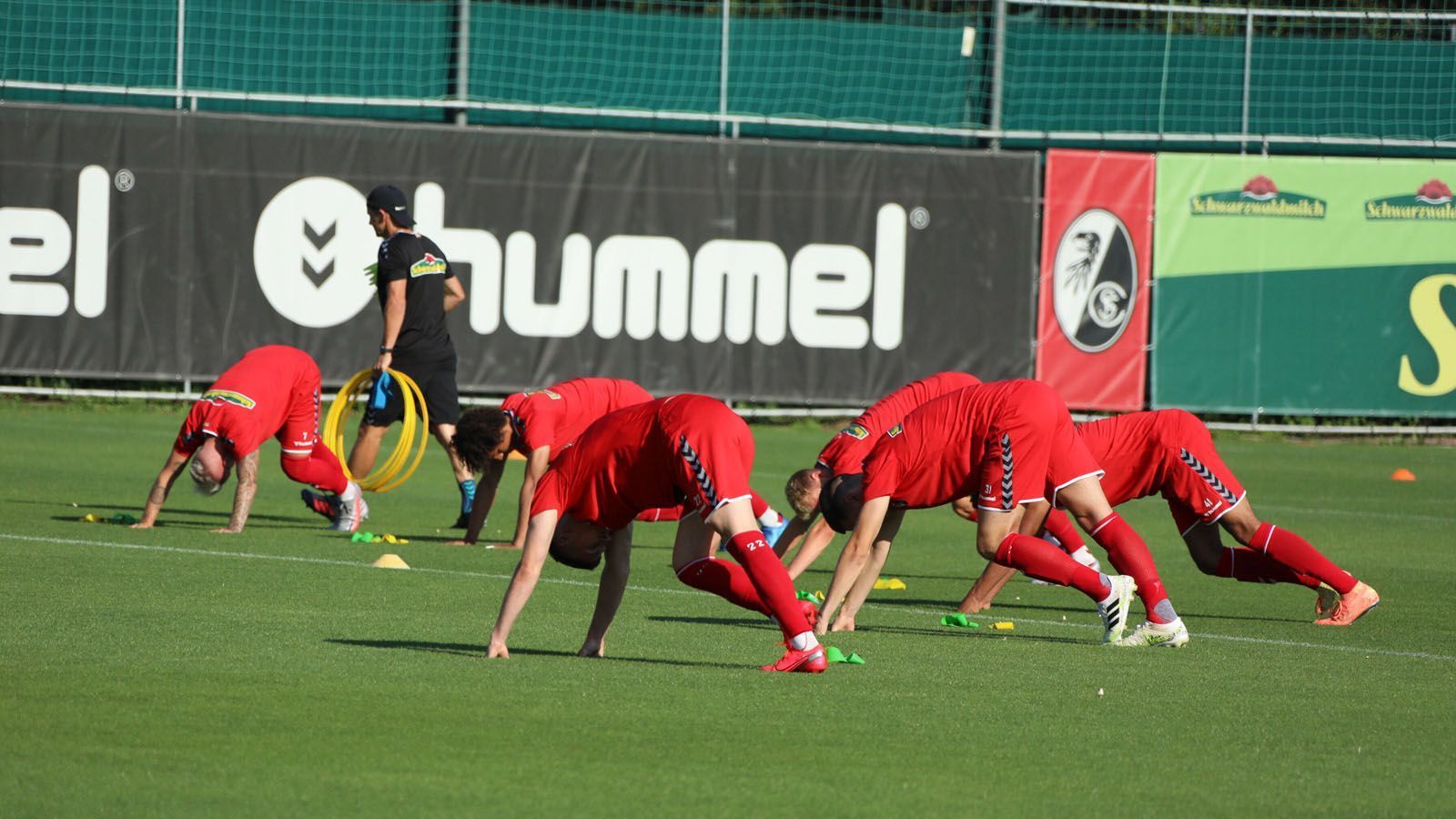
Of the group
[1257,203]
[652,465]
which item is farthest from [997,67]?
[652,465]

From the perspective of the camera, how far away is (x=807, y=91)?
91.8 ft

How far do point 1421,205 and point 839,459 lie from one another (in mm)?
15409

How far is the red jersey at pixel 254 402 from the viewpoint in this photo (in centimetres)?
1242

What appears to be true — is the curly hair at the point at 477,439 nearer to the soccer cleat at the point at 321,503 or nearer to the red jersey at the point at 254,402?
the red jersey at the point at 254,402

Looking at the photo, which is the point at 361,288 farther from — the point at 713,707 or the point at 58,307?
the point at 713,707

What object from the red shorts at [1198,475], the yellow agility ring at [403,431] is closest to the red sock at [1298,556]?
the red shorts at [1198,475]

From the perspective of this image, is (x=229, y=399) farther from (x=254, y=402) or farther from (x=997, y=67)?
(x=997, y=67)

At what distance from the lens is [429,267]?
45.9ft

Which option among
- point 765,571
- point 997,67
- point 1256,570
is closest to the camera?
point 765,571

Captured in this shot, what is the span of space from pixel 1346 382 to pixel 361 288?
1165 centimetres

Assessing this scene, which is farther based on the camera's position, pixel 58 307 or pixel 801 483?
pixel 58 307

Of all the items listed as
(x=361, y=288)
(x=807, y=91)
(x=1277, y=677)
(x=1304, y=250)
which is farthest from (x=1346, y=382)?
(x=1277, y=677)

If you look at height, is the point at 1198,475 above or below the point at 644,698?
above

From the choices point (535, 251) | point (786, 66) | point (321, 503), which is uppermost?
point (786, 66)
